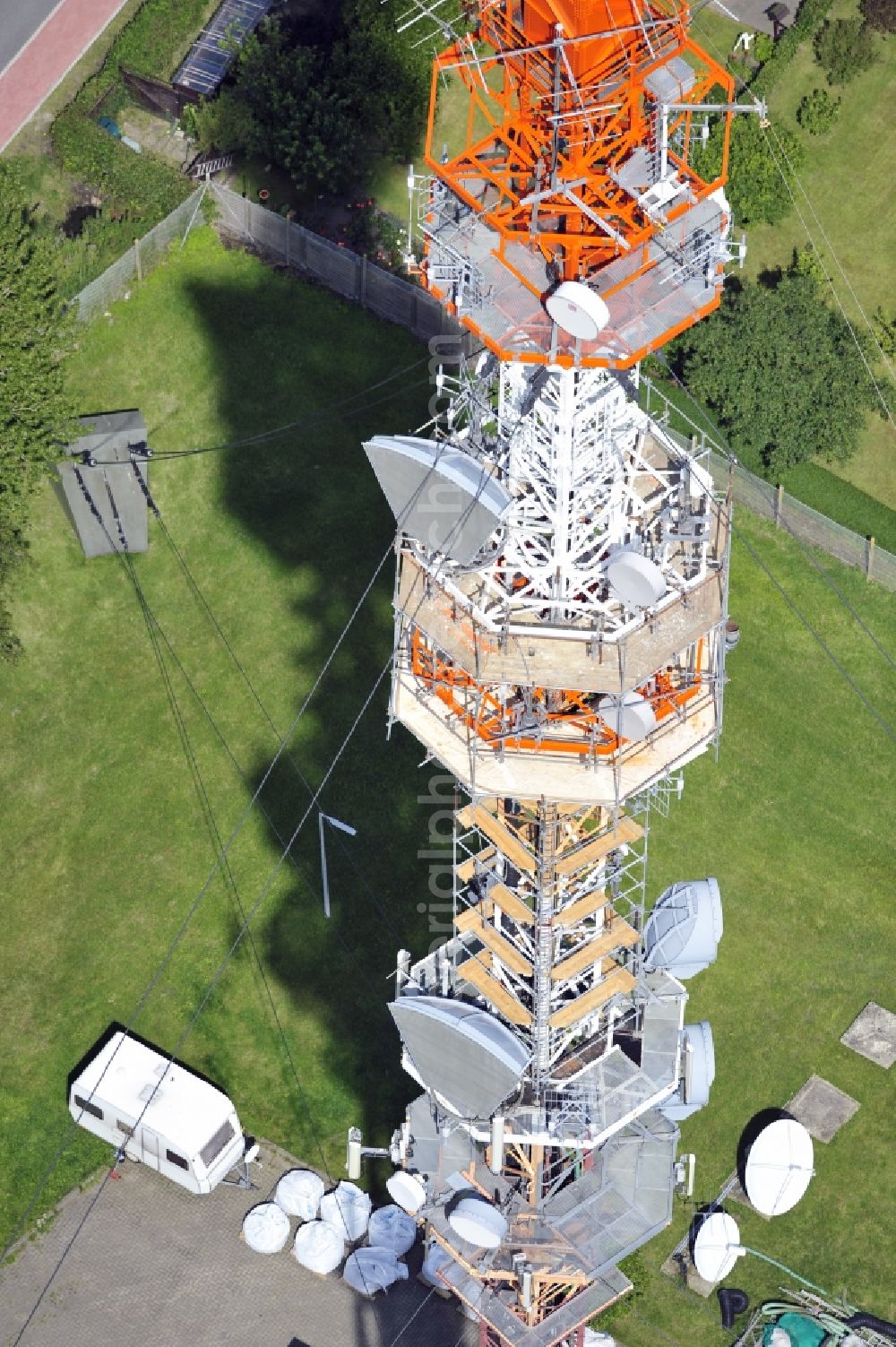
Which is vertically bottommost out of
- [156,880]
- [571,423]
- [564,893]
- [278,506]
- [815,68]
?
A: [156,880]

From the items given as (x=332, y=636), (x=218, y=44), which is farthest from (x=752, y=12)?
(x=332, y=636)

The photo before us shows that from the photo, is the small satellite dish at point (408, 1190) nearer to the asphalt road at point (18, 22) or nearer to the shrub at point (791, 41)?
the shrub at point (791, 41)

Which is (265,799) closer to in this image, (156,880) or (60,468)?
(156,880)

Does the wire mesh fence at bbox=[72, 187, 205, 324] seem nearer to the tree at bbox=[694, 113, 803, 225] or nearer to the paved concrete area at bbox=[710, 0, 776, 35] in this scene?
the tree at bbox=[694, 113, 803, 225]

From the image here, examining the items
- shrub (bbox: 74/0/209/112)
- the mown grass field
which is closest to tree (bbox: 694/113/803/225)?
the mown grass field

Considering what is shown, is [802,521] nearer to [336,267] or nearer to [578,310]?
[336,267]

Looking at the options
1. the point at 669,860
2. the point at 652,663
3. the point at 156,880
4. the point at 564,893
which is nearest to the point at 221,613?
the point at 156,880

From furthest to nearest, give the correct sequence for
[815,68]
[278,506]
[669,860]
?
[815,68], [278,506], [669,860]
